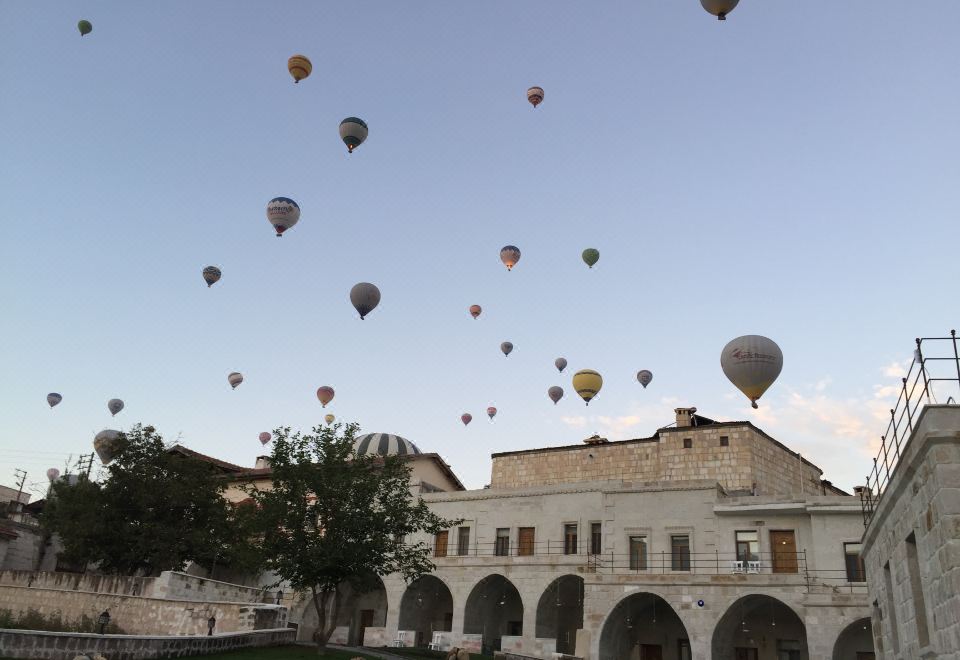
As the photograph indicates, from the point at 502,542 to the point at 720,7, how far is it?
87.4ft

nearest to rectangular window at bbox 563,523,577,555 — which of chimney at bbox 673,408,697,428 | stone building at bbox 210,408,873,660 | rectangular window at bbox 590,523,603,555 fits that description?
stone building at bbox 210,408,873,660

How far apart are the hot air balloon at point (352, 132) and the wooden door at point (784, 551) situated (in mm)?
26059

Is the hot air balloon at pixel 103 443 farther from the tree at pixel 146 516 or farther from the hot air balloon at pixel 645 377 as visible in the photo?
the hot air balloon at pixel 645 377

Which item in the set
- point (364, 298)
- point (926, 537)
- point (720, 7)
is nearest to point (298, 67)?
point (364, 298)

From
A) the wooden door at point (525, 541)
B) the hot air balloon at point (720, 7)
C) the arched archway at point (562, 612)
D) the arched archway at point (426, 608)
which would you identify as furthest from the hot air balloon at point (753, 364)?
the arched archway at point (426, 608)

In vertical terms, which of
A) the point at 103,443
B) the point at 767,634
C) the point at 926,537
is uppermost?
the point at 103,443

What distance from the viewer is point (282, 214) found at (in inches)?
1475

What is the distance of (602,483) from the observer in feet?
124

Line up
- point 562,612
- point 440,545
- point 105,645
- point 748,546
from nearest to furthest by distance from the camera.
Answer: point 105,645
point 748,546
point 562,612
point 440,545

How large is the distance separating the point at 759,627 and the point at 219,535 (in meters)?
26.9

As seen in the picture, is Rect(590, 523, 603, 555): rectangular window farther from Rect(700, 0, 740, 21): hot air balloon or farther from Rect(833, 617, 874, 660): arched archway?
Rect(700, 0, 740, 21): hot air balloon

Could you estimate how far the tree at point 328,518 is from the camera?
28578 millimetres

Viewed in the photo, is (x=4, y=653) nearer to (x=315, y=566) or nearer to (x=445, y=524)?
(x=315, y=566)

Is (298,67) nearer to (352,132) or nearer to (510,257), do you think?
(352,132)
